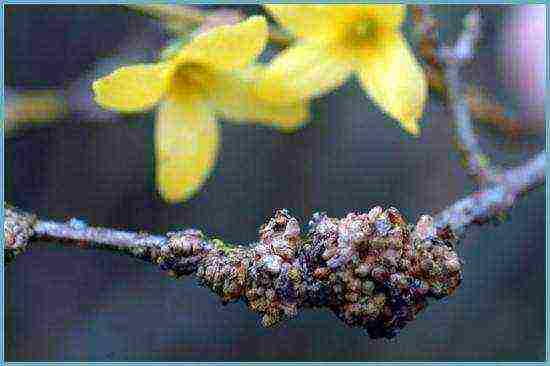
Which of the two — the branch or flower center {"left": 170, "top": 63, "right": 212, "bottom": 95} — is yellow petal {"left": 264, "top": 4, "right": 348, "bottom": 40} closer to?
flower center {"left": 170, "top": 63, "right": 212, "bottom": 95}

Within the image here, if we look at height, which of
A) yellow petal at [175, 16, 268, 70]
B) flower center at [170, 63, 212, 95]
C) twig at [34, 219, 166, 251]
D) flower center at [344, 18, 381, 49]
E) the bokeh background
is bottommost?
the bokeh background

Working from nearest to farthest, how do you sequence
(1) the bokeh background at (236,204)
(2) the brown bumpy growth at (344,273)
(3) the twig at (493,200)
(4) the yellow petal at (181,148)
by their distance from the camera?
1. (2) the brown bumpy growth at (344,273)
2. (3) the twig at (493,200)
3. (4) the yellow petal at (181,148)
4. (1) the bokeh background at (236,204)

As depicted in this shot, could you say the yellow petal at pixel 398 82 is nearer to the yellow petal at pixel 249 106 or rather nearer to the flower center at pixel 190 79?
the yellow petal at pixel 249 106

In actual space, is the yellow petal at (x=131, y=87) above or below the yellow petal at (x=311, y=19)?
below

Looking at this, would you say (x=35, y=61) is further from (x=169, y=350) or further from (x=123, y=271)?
(x=169, y=350)

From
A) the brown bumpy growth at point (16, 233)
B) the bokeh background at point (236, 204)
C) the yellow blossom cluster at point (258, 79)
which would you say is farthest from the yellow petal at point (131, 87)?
the bokeh background at point (236, 204)

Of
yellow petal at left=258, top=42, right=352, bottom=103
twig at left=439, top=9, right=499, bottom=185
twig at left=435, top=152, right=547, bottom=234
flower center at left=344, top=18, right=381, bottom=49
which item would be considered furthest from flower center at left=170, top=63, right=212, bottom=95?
twig at left=435, top=152, right=547, bottom=234

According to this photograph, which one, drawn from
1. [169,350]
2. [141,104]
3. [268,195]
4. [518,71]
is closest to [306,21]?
[141,104]
